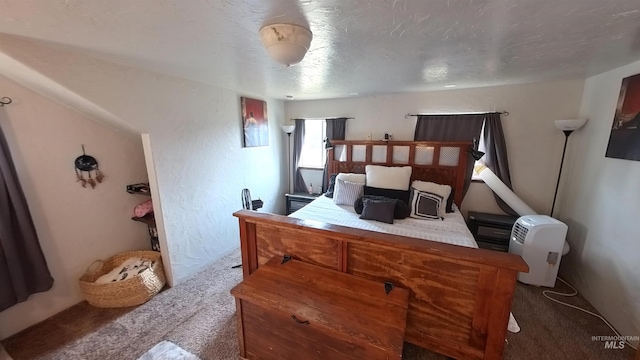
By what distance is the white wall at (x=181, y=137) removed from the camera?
160cm

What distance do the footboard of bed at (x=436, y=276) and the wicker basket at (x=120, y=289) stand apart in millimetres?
1461

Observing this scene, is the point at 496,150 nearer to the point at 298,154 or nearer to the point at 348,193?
the point at 348,193

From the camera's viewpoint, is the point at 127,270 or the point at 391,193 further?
the point at 391,193

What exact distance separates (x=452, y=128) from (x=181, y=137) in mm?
3200

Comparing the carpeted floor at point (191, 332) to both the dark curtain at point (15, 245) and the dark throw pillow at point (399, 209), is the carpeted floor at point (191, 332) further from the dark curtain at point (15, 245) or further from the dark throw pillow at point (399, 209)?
the dark throw pillow at point (399, 209)

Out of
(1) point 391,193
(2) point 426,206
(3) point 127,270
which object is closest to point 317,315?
(2) point 426,206

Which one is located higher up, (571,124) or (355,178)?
(571,124)

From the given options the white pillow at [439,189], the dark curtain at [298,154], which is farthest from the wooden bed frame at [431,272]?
the dark curtain at [298,154]

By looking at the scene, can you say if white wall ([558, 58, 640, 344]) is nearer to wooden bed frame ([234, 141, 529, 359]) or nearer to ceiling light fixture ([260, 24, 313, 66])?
wooden bed frame ([234, 141, 529, 359])

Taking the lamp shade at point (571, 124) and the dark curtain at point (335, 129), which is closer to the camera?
the lamp shade at point (571, 124)

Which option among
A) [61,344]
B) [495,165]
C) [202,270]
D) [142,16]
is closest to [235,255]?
[202,270]

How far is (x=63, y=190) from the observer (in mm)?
1957

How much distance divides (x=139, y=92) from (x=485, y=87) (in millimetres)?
3662

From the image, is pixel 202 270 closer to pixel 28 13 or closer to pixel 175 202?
pixel 175 202
